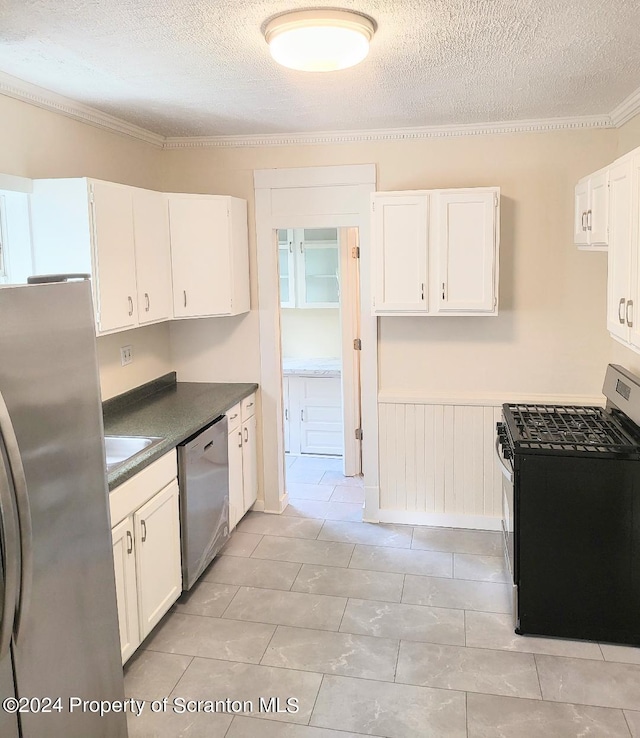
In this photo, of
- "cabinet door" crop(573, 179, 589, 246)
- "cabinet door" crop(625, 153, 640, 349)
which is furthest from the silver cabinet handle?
"cabinet door" crop(573, 179, 589, 246)

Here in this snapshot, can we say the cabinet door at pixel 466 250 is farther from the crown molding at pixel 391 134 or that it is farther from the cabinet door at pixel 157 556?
the cabinet door at pixel 157 556

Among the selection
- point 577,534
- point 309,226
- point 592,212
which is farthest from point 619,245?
point 309,226

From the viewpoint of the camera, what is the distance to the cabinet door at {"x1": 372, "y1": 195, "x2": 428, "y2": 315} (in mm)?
3697

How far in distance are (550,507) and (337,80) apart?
2126mm

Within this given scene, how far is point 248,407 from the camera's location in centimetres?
420

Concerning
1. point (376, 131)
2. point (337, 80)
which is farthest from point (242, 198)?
point (337, 80)

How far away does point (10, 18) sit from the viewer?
2061mm

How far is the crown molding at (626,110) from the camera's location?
318cm

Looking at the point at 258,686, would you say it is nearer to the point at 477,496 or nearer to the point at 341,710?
the point at 341,710

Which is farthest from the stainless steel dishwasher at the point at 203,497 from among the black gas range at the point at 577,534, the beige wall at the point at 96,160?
the black gas range at the point at 577,534

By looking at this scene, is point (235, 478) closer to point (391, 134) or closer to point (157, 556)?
point (157, 556)

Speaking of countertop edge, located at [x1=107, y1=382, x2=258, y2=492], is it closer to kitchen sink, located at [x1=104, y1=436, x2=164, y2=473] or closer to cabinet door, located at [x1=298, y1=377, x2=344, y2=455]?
kitchen sink, located at [x1=104, y1=436, x2=164, y2=473]

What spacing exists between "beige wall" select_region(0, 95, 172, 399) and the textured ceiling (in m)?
0.17

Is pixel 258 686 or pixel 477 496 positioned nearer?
pixel 258 686
